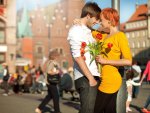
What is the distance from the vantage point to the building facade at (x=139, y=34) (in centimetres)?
9806

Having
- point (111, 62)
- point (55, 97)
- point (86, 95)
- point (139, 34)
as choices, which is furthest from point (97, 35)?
point (139, 34)

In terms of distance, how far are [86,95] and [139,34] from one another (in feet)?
335

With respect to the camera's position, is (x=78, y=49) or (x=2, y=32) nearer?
(x=78, y=49)

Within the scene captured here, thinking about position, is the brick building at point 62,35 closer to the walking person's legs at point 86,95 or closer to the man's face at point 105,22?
the man's face at point 105,22

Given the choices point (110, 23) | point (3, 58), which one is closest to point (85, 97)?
point (110, 23)

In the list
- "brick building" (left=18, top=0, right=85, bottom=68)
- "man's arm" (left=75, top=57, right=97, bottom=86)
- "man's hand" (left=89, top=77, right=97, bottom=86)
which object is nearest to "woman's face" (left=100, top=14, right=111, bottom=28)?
"man's arm" (left=75, top=57, right=97, bottom=86)

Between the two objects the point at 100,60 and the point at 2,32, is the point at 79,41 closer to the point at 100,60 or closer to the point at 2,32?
the point at 100,60

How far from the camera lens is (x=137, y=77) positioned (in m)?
16.1

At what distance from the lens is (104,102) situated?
4512 millimetres

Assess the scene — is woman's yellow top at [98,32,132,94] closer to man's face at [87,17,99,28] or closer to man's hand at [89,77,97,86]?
man's hand at [89,77,97,86]

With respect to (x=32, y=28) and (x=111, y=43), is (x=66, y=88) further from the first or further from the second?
(x=32, y=28)

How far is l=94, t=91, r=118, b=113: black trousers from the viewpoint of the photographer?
4496 millimetres

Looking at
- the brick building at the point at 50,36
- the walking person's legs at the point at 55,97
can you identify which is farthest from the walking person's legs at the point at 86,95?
the brick building at the point at 50,36

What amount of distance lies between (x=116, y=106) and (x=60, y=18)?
294 feet
